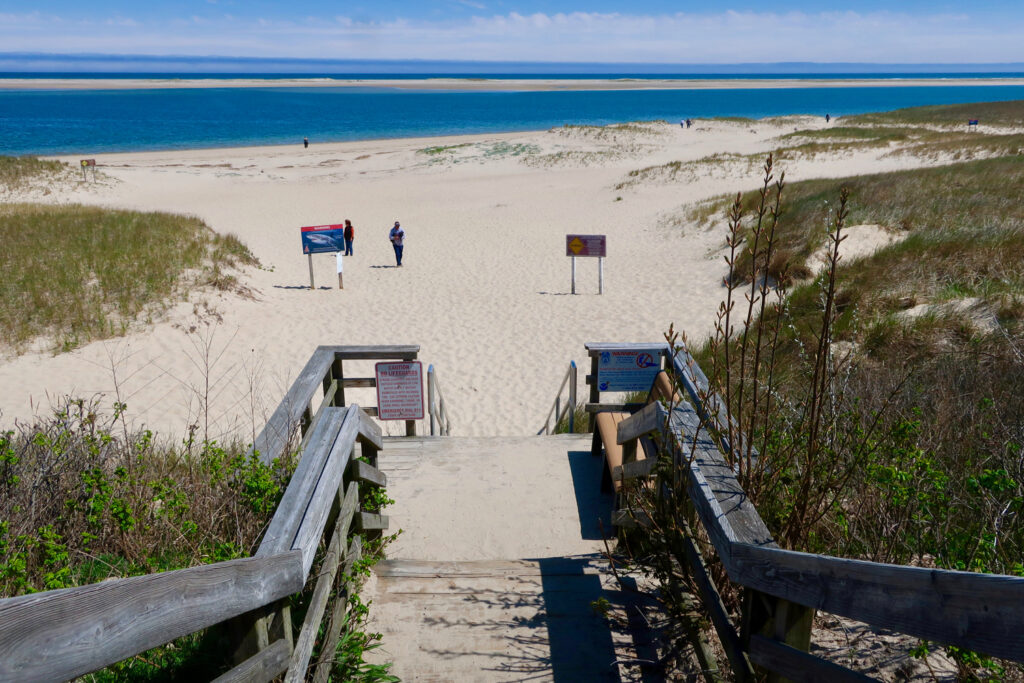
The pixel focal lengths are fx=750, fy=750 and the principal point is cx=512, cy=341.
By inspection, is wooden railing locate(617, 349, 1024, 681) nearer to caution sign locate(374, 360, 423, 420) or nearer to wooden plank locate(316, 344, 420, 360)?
wooden plank locate(316, 344, 420, 360)

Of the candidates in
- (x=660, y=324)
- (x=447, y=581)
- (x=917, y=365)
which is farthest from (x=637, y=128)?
(x=447, y=581)

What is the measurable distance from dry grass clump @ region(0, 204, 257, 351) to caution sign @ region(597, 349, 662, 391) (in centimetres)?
912

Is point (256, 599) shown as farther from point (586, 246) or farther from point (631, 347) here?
point (586, 246)

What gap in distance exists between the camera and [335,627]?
3248 mm

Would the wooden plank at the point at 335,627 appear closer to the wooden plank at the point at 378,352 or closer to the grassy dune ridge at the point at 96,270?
the wooden plank at the point at 378,352

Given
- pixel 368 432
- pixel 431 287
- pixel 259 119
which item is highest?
pixel 259 119

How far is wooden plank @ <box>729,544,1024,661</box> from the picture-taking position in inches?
64.3

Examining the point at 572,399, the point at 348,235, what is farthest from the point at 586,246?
the point at 572,399

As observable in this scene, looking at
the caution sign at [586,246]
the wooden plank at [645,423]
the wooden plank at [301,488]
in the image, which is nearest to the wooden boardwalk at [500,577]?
the wooden plank at [645,423]

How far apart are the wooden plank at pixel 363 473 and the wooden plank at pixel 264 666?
163 cm

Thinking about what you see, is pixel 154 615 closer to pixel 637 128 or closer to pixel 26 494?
pixel 26 494

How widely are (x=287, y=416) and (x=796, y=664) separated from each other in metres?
3.06

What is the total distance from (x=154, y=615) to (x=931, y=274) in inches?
438

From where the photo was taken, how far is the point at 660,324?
13688 mm
